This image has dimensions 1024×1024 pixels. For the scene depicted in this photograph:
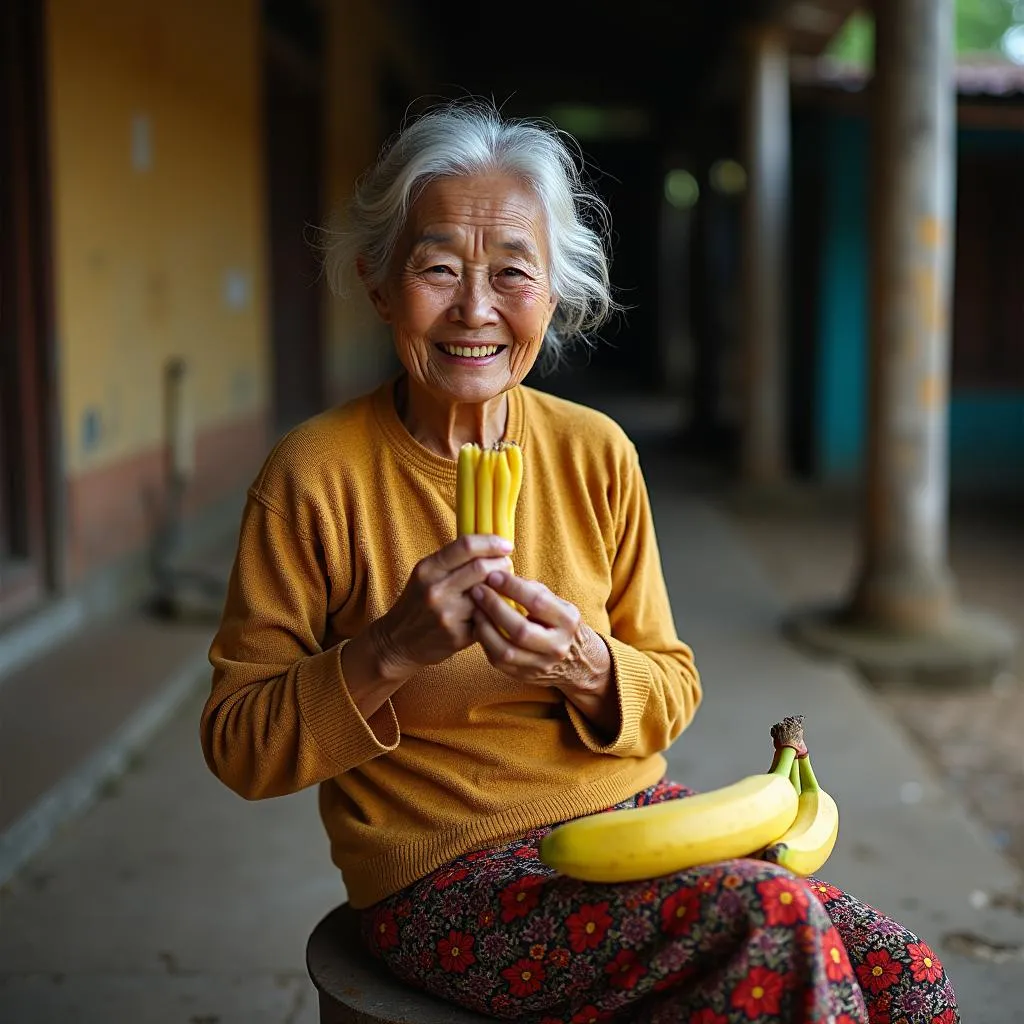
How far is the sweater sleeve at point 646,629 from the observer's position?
1.98 meters

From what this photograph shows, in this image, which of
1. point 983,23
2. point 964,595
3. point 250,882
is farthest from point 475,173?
point 983,23

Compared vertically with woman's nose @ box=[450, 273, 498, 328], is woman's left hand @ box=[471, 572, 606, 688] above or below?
below

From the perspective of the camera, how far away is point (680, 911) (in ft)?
5.12

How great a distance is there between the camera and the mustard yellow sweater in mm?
1800

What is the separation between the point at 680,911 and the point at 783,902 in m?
0.13

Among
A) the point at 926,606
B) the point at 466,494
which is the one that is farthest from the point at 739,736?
the point at 466,494

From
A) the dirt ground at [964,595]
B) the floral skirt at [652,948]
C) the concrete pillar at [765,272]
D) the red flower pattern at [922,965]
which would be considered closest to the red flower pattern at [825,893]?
the floral skirt at [652,948]

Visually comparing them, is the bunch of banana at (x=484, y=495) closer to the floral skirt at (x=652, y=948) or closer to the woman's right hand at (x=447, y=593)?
the woman's right hand at (x=447, y=593)

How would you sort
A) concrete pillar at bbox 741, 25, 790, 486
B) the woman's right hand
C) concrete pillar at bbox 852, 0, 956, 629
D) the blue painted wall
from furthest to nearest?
the blue painted wall
concrete pillar at bbox 741, 25, 790, 486
concrete pillar at bbox 852, 0, 956, 629
the woman's right hand

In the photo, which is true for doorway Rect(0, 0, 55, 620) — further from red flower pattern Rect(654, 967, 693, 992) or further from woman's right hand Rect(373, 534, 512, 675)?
red flower pattern Rect(654, 967, 693, 992)

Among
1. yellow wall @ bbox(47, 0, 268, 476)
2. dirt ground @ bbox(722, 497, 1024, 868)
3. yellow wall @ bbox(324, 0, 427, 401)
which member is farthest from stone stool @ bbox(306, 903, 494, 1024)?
yellow wall @ bbox(324, 0, 427, 401)

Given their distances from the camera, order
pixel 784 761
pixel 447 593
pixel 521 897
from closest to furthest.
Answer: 1. pixel 447 593
2. pixel 521 897
3. pixel 784 761

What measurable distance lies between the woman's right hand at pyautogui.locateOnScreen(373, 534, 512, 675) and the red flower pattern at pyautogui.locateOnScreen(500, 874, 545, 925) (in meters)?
0.33

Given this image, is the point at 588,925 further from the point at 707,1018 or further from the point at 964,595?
the point at 964,595
